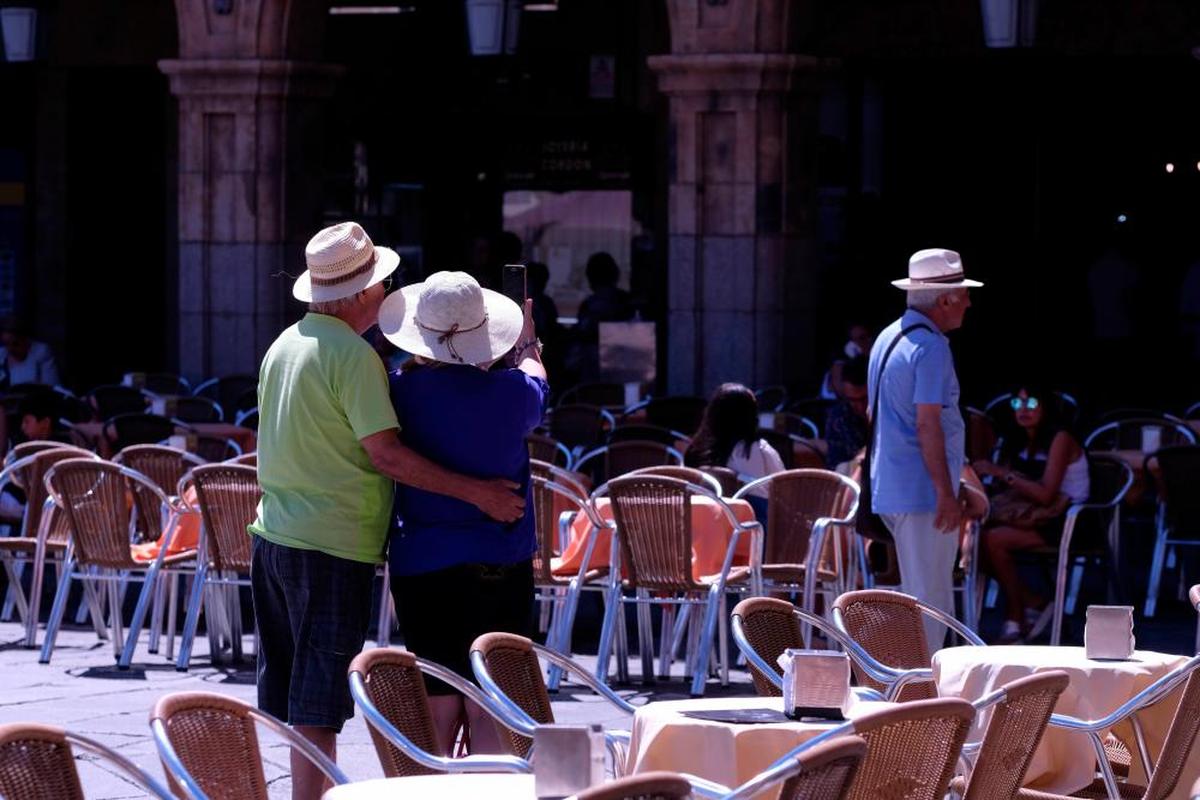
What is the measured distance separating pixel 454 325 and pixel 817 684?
4.42 ft

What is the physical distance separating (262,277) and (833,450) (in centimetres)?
625

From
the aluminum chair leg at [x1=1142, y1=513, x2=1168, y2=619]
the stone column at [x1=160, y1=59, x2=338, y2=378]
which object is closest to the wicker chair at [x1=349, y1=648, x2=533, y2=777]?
the aluminum chair leg at [x1=1142, y1=513, x2=1168, y2=619]

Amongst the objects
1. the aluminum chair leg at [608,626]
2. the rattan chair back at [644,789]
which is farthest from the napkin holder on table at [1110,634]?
the aluminum chair leg at [608,626]

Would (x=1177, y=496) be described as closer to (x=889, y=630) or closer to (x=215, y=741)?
(x=889, y=630)

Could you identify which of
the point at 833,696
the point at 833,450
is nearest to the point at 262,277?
the point at 833,450

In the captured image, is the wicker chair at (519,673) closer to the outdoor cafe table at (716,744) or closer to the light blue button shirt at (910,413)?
the outdoor cafe table at (716,744)

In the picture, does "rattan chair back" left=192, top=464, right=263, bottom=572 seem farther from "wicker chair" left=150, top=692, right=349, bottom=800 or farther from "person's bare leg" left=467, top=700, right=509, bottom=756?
"wicker chair" left=150, top=692, right=349, bottom=800

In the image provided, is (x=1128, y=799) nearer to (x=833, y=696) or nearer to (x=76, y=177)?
(x=833, y=696)

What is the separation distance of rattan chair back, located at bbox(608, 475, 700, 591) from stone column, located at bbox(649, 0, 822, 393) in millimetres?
6083

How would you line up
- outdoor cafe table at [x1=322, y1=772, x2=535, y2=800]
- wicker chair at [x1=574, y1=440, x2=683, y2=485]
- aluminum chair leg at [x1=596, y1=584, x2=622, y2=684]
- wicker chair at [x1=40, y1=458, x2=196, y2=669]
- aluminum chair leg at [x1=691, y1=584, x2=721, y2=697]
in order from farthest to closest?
wicker chair at [x1=574, y1=440, x2=683, y2=485], wicker chair at [x1=40, y1=458, x2=196, y2=669], aluminum chair leg at [x1=596, y1=584, x2=622, y2=684], aluminum chair leg at [x1=691, y1=584, x2=721, y2=697], outdoor cafe table at [x1=322, y1=772, x2=535, y2=800]

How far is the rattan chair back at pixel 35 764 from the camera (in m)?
3.75

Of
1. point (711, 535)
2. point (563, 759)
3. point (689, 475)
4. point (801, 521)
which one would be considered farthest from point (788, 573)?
point (563, 759)

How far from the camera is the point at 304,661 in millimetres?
5730

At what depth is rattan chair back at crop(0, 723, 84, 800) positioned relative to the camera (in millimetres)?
3752
